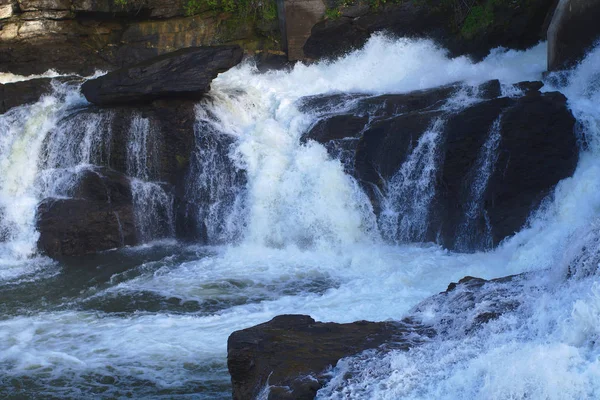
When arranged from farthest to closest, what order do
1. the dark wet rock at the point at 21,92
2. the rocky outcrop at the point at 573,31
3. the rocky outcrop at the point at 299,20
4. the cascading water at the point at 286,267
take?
the rocky outcrop at the point at 299,20 < the dark wet rock at the point at 21,92 < the rocky outcrop at the point at 573,31 < the cascading water at the point at 286,267

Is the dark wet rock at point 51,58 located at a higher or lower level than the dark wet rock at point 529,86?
higher

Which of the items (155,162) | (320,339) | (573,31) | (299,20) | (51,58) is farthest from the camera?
(51,58)

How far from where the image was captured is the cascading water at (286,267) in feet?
16.5

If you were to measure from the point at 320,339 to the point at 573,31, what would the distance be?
7372 millimetres

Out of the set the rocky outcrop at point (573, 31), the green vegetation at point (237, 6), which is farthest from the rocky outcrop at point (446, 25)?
the rocky outcrop at point (573, 31)

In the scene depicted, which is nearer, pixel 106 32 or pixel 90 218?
pixel 90 218

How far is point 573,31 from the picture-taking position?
10977 millimetres

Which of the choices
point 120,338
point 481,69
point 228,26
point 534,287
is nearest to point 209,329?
point 120,338

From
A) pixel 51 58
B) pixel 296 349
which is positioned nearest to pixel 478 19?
pixel 51 58

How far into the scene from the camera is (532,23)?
12.9 m

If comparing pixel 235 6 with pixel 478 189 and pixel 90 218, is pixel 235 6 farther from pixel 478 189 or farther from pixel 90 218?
pixel 478 189

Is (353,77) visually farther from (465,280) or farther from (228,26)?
(465,280)

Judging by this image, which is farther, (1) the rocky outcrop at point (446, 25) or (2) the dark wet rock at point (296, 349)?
(1) the rocky outcrop at point (446, 25)

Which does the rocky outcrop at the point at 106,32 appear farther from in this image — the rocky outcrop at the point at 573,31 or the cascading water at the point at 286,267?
the rocky outcrop at the point at 573,31
